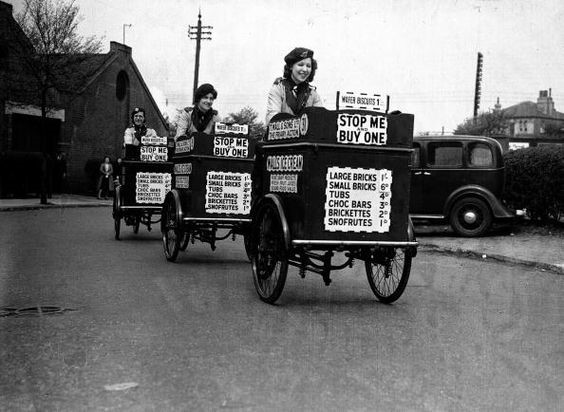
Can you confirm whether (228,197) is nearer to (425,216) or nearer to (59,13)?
(425,216)

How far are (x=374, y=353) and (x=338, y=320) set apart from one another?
1.09 m

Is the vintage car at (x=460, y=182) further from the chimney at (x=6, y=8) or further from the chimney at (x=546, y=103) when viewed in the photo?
the chimney at (x=546, y=103)

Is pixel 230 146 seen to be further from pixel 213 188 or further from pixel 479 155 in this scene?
pixel 479 155

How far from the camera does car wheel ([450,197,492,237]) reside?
44.3ft

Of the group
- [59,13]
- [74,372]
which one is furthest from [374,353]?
[59,13]

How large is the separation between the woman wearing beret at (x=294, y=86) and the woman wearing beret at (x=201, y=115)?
2789 mm

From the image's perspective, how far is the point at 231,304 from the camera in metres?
6.32

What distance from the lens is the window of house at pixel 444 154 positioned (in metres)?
13.9

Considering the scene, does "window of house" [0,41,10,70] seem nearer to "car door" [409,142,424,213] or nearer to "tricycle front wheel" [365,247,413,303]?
"car door" [409,142,424,213]

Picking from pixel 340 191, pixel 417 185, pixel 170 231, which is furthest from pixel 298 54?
pixel 417 185

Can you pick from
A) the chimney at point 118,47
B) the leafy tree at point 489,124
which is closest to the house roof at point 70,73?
the chimney at point 118,47

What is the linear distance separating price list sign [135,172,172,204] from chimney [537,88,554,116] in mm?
142793

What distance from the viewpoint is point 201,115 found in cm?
998

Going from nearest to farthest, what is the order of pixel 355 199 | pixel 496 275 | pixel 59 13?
pixel 355 199, pixel 496 275, pixel 59 13
